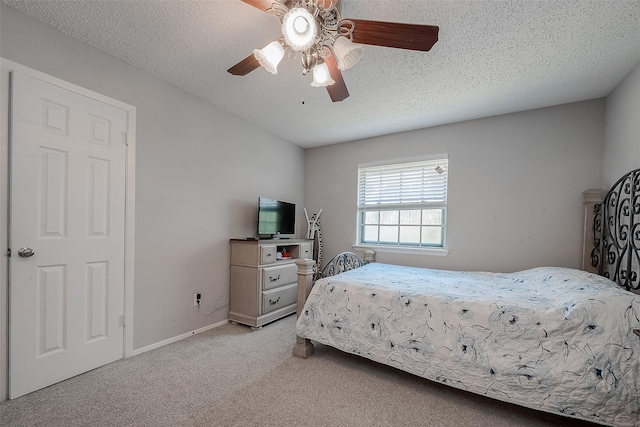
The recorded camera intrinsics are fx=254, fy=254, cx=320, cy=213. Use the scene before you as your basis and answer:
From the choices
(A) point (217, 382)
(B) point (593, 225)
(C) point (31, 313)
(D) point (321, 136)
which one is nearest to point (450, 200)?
(B) point (593, 225)

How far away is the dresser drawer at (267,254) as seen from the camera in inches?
114

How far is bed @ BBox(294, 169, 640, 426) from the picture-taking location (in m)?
1.34

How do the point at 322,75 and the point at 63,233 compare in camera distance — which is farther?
the point at 63,233

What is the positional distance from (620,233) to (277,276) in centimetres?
315

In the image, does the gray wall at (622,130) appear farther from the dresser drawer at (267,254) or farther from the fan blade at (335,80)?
the dresser drawer at (267,254)

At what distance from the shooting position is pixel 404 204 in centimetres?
355

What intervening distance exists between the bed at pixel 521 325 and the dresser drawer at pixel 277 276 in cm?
72

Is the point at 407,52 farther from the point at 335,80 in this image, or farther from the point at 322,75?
the point at 322,75

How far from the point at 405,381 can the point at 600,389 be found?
1.08 metres

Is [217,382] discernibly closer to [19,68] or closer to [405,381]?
[405,381]

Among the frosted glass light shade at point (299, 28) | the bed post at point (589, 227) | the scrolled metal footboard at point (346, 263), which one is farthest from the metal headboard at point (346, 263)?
the frosted glass light shade at point (299, 28)

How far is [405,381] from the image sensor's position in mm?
1935

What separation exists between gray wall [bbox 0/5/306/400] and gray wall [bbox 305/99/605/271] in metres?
2.18

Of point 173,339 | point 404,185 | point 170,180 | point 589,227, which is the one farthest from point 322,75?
point 589,227
